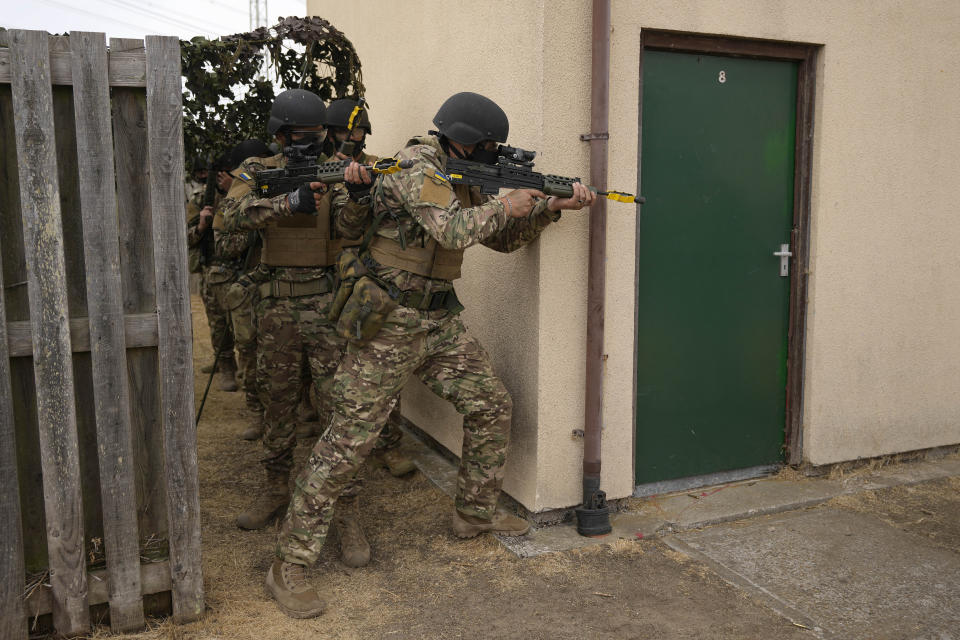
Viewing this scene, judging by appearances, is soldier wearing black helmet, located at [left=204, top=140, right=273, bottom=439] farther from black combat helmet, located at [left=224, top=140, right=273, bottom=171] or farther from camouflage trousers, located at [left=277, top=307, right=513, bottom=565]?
camouflage trousers, located at [left=277, top=307, right=513, bottom=565]

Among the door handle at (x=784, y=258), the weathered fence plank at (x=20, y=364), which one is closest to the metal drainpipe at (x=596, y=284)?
the door handle at (x=784, y=258)

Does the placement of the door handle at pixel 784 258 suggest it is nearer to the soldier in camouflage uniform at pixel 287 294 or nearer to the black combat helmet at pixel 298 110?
the soldier in camouflage uniform at pixel 287 294

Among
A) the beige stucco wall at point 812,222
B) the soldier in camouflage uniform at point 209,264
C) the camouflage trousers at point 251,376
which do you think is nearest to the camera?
the beige stucco wall at point 812,222

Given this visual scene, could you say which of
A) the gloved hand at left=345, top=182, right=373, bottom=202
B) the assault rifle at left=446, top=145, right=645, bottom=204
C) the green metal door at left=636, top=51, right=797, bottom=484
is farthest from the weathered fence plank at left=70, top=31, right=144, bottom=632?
the green metal door at left=636, top=51, right=797, bottom=484

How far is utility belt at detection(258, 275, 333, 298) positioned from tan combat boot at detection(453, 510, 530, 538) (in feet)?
4.68

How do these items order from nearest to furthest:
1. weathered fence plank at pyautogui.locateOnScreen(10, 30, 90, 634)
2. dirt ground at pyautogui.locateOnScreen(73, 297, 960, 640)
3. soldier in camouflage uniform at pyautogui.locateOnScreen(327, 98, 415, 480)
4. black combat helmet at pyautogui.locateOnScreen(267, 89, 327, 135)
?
weathered fence plank at pyautogui.locateOnScreen(10, 30, 90, 634), dirt ground at pyautogui.locateOnScreen(73, 297, 960, 640), black combat helmet at pyautogui.locateOnScreen(267, 89, 327, 135), soldier in camouflage uniform at pyautogui.locateOnScreen(327, 98, 415, 480)

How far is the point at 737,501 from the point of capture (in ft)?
14.5

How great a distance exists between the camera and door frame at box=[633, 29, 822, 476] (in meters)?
4.27

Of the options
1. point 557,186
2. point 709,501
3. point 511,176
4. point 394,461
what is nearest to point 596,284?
point 557,186

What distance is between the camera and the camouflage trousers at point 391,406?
340cm

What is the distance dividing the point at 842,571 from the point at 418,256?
2480mm

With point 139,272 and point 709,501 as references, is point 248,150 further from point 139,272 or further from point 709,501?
point 709,501

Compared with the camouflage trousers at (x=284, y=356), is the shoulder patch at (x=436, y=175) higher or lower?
higher

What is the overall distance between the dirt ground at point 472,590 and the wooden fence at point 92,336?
31cm
